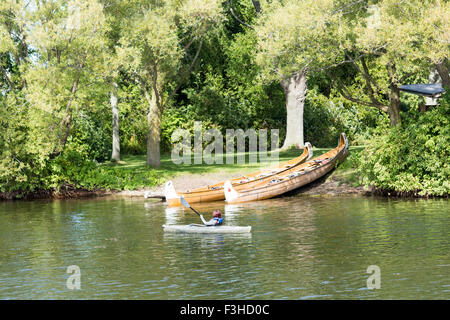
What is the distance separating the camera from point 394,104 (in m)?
33.4

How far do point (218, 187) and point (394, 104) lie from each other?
368 inches

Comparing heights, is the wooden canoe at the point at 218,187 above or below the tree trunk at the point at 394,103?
below

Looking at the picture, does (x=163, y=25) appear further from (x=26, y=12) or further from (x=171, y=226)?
(x=171, y=226)

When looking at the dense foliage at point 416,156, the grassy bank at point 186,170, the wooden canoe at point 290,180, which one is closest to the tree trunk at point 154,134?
the grassy bank at point 186,170

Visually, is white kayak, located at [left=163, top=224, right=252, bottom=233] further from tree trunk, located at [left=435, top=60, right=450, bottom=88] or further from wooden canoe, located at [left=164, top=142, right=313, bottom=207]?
tree trunk, located at [left=435, top=60, right=450, bottom=88]

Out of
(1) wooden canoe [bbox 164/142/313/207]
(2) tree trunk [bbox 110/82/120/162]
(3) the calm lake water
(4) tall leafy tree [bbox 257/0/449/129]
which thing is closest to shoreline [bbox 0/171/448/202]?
(1) wooden canoe [bbox 164/142/313/207]

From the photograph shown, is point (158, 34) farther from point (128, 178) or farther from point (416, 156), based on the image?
point (416, 156)

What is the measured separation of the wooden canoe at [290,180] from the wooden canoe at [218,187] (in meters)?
0.38

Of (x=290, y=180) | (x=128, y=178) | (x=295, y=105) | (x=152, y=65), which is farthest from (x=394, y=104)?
(x=128, y=178)

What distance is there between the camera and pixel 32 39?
3250cm

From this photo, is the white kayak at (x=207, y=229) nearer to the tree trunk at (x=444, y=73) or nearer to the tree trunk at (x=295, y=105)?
the tree trunk at (x=444, y=73)

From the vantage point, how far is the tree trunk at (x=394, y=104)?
33.3 m
